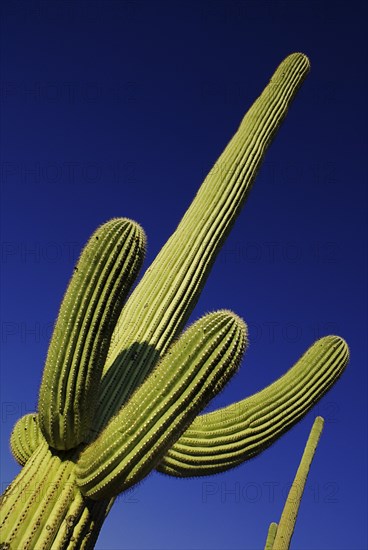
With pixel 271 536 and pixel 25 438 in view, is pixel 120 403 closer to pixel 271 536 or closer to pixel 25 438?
pixel 25 438

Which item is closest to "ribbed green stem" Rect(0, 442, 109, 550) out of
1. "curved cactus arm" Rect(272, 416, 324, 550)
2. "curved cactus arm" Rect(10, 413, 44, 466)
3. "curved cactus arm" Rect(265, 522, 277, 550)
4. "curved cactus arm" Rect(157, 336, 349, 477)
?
"curved cactus arm" Rect(10, 413, 44, 466)

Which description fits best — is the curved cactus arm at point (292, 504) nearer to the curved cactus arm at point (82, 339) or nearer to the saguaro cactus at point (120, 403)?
the saguaro cactus at point (120, 403)

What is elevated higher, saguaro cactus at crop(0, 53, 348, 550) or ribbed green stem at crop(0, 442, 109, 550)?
saguaro cactus at crop(0, 53, 348, 550)

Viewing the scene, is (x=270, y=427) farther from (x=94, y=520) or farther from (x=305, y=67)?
(x=305, y=67)

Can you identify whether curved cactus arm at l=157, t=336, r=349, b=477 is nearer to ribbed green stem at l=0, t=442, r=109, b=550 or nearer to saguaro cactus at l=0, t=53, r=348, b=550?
saguaro cactus at l=0, t=53, r=348, b=550

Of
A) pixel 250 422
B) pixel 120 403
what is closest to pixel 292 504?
pixel 250 422

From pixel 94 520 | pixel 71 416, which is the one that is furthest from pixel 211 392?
pixel 94 520
